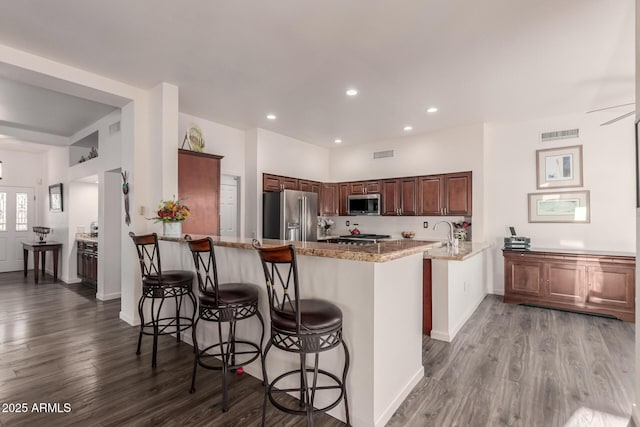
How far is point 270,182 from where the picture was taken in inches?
225

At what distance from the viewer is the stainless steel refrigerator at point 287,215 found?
17.4 ft

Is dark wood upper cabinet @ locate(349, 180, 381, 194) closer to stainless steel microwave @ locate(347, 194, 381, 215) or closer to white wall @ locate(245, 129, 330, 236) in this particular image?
stainless steel microwave @ locate(347, 194, 381, 215)

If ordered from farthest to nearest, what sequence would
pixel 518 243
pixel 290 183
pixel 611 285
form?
pixel 290 183
pixel 518 243
pixel 611 285

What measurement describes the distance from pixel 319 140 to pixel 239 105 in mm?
2335

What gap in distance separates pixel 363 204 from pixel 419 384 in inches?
168

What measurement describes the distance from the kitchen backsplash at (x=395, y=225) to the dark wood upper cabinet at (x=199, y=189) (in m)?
3.43

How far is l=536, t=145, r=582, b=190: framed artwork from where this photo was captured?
186 inches

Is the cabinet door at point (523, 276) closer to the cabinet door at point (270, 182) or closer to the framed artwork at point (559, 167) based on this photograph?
the framed artwork at point (559, 167)

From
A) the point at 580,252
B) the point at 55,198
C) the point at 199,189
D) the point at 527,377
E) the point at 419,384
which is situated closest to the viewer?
the point at 419,384

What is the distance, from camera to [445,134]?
5.64 metres

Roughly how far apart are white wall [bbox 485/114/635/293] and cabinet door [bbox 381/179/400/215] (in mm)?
1590

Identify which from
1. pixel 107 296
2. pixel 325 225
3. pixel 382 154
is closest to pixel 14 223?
pixel 107 296

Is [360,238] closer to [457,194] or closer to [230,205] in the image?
[457,194]

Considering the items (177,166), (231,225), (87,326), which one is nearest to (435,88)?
(177,166)
